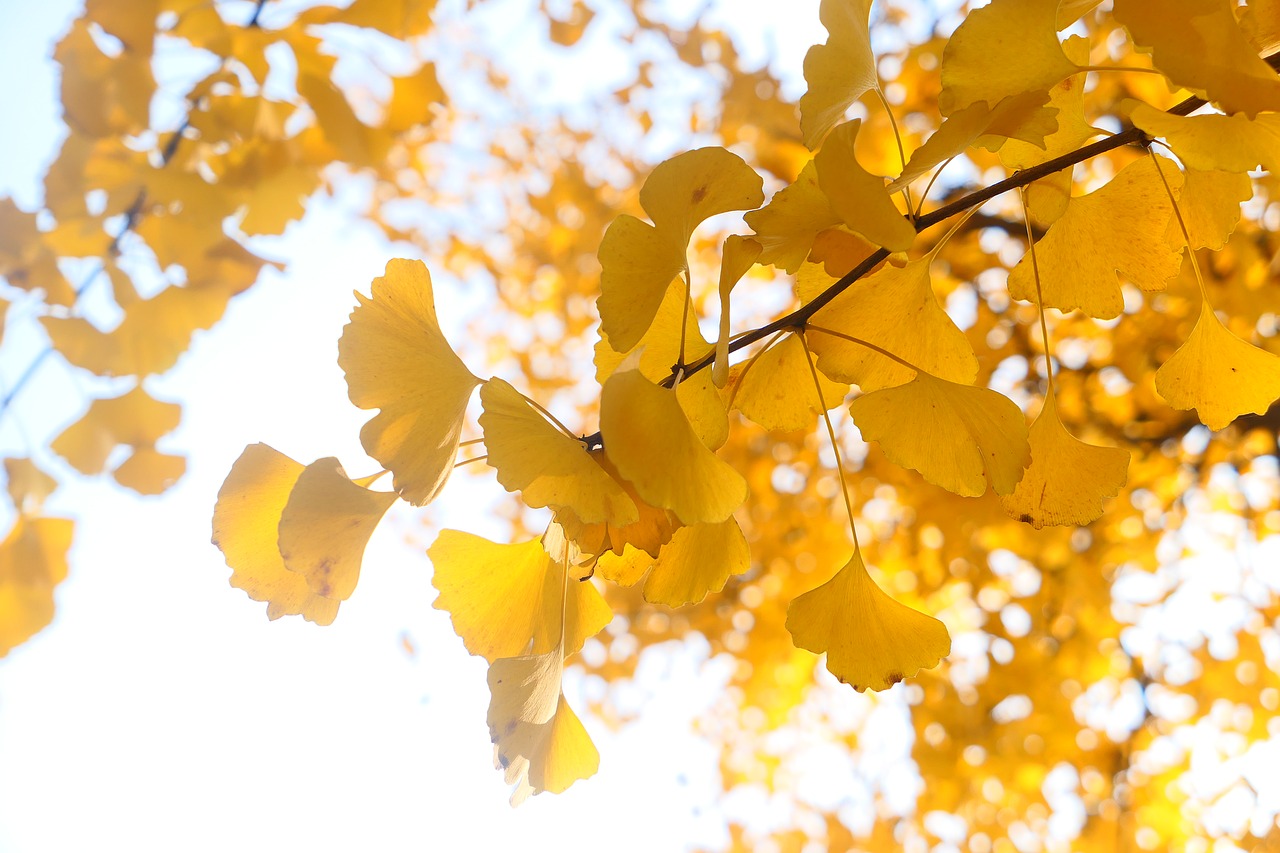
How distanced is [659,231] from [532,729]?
5.7 inches

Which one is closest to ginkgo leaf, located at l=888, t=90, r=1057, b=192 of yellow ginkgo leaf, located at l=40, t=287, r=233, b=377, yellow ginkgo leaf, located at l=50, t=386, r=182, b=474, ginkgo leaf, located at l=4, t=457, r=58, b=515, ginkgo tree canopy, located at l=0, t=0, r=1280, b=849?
ginkgo tree canopy, located at l=0, t=0, r=1280, b=849

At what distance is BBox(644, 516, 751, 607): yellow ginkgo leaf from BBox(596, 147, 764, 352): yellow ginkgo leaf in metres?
0.07

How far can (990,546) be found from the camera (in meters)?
1.20

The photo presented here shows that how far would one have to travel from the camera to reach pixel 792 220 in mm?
196

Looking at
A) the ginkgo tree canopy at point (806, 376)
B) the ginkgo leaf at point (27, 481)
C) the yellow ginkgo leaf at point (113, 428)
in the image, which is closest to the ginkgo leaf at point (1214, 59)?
the ginkgo tree canopy at point (806, 376)

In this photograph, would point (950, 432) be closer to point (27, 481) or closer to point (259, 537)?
point (259, 537)

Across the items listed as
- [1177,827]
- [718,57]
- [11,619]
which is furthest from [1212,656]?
[11,619]

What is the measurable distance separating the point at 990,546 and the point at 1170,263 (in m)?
1.04

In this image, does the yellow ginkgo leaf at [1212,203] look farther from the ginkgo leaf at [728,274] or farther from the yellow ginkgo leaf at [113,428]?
the yellow ginkgo leaf at [113,428]

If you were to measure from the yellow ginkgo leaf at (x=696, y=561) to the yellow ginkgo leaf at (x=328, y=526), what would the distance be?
3.2 inches

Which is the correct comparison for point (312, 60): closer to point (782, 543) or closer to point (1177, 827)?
point (782, 543)

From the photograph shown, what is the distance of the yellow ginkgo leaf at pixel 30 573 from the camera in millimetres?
725

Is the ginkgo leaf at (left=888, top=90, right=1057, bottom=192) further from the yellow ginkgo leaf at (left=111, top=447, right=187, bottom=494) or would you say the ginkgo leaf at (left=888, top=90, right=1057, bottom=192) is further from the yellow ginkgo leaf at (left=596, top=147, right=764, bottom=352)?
the yellow ginkgo leaf at (left=111, top=447, right=187, bottom=494)

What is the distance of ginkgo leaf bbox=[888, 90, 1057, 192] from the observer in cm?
17
